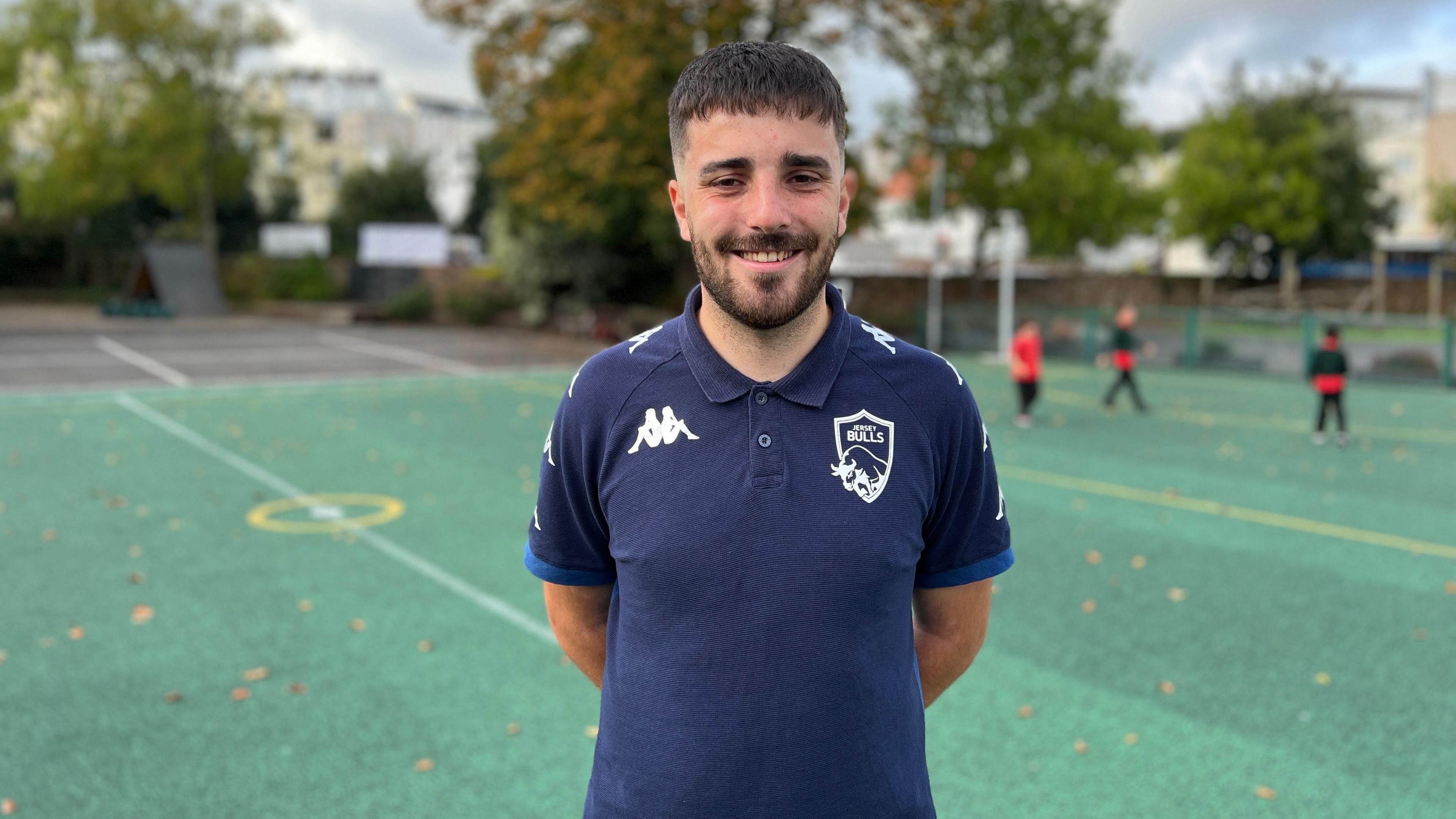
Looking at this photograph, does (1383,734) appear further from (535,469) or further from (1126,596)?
(535,469)

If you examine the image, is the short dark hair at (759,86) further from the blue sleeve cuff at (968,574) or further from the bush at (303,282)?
the bush at (303,282)

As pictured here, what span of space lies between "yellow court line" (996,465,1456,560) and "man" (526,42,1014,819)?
9.78 m

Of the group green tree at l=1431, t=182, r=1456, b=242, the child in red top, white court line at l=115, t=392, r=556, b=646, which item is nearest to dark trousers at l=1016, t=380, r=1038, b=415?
the child in red top

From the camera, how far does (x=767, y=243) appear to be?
6.88 ft

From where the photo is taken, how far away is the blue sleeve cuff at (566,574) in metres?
2.48

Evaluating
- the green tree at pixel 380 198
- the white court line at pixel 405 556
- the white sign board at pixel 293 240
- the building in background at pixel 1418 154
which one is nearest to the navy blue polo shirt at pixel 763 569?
the white court line at pixel 405 556

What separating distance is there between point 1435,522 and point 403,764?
10162 millimetres

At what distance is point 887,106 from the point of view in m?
38.3

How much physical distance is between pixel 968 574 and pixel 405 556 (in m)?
8.16

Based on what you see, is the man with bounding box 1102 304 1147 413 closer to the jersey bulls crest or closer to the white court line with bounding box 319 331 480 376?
the white court line with bounding box 319 331 480 376

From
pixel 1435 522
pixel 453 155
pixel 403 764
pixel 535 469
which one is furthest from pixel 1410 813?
pixel 453 155

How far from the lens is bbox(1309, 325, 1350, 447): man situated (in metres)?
16.2

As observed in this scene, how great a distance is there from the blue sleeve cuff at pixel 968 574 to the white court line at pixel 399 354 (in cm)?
2398

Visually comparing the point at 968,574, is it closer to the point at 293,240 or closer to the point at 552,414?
the point at 552,414
